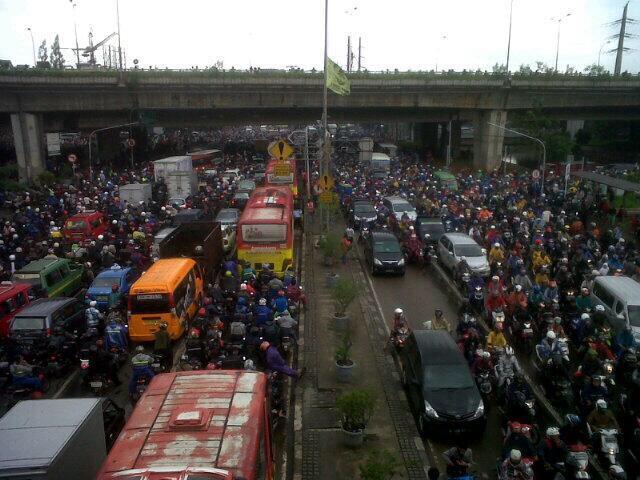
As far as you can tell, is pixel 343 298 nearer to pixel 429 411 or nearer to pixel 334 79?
pixel 429 411

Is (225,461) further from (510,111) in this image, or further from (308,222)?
(510,111)

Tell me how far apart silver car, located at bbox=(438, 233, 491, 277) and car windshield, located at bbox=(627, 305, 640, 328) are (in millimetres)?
5277

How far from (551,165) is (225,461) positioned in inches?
1709

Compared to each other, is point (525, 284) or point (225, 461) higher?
point (225, 461)

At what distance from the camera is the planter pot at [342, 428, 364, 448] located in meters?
9.10

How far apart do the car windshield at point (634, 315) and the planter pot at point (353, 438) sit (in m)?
7.32

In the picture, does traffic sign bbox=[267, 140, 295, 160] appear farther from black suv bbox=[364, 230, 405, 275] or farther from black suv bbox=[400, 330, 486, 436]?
black suv bbox=[400, 330, 486, 436]

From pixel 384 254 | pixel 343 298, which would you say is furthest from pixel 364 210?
pixel 343 298

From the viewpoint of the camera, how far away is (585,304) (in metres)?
13.6

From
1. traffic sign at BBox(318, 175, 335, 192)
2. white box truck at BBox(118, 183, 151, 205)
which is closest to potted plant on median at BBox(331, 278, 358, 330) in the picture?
traffic sign at BBox(318, 175, 335, 192)

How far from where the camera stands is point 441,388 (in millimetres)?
9570

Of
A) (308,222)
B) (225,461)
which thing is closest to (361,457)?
(225,461)

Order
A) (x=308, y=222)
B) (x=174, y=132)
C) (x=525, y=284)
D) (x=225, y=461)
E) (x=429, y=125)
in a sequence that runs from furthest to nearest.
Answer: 1. (x=174, y=132)
2. (x=429, y=125)
3. (x=308, y=222)
4. (x=525, y=284)
5. (x=225, y=461)

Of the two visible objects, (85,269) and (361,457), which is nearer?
(361,457)
